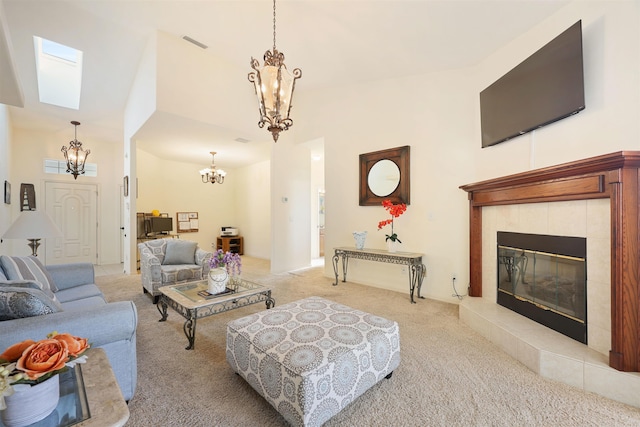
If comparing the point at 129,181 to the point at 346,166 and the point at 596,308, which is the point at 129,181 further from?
the point at 596,308

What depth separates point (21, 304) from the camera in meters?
1.53

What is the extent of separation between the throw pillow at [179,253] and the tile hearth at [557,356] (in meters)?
3.96

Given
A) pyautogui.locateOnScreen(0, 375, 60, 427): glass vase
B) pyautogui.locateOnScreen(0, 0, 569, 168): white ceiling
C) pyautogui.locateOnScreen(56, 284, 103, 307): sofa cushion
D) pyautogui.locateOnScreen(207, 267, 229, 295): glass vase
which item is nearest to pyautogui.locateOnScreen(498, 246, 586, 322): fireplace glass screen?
pyautogui.locateOnScreen(0, 0, 569, 168): white ceiling

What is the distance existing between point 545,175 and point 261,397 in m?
2.85

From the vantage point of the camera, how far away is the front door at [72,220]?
6031 mm

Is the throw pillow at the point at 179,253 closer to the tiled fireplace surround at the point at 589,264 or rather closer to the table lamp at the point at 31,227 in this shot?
the table lamp at the point at 31,227

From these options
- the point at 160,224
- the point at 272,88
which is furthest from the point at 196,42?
the point at 160,224

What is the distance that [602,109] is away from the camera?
2109 mm

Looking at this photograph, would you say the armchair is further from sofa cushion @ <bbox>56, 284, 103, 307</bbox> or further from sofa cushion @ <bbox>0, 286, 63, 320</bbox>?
sofa cushion @ <bbox>0, 286, 63, 320</bbox>

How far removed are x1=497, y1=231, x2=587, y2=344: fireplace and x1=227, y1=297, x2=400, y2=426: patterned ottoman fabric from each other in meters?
1.53

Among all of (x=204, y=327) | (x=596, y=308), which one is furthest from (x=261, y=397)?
(x=596, y=308)

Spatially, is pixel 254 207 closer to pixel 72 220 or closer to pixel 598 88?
pixel 72 220

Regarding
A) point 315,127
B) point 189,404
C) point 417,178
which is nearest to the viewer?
point 189,404

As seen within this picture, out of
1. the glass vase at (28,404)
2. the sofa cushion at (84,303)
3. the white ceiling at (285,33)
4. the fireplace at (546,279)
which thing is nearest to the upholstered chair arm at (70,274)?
the sofa cushion at (84,303)
